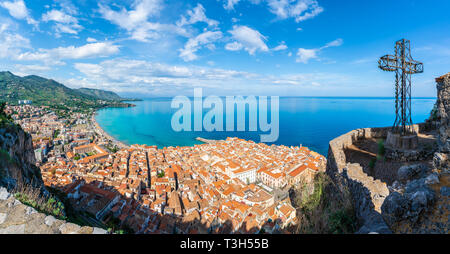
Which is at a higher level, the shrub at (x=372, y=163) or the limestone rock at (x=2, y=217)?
the limestone rock at (x=2, y=217)

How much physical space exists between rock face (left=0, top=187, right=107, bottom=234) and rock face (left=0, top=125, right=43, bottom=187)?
128 cm

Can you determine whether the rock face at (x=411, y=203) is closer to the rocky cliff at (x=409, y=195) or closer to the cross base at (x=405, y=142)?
the rocky cliff at (x=409, y=195)

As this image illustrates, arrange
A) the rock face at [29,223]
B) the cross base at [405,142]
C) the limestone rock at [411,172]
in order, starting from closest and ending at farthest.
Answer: the rock face at [29,223]
the limestone rock at [411,172]
the cross base at [405,142]

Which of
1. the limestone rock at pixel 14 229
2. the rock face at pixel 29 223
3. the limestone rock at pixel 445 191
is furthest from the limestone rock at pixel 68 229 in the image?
the limestone rock at pixel 445 191

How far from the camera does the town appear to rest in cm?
1064

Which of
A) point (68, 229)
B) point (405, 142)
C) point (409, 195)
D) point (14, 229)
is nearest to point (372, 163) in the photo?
point (405, 142)

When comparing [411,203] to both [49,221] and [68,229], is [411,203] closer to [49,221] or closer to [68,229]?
[68,229]

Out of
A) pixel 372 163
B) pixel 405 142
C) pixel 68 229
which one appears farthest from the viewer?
pixel 405 142

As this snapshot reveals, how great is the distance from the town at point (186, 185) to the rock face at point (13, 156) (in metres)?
3.78

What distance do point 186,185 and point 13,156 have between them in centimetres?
1422

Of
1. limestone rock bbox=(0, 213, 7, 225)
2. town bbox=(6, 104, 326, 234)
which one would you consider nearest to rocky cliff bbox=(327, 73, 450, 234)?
town bbox=(6, 104, 326, 234)

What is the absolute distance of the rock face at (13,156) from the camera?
137 inches

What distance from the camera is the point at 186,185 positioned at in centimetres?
1777
